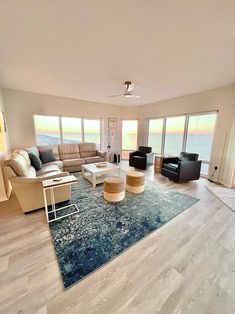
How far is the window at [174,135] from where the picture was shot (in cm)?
473

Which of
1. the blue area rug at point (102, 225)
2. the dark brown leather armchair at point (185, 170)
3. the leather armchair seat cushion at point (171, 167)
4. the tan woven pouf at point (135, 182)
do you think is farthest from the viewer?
the leather armchair seat cushion at point (171, 167)

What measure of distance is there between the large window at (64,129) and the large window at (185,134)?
2.60 meters

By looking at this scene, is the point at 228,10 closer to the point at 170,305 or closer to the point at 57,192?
the point at 170,305

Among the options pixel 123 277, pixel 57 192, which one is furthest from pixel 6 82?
pixel 123 277

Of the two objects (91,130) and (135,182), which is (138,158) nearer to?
(135,182)

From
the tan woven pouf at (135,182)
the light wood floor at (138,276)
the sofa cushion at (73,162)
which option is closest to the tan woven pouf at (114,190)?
the tan woven pouf at (135,182)

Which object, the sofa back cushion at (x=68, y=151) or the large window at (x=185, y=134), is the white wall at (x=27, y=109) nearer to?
the sofa back cushion at (x=68, y=151)

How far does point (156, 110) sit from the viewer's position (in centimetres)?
537

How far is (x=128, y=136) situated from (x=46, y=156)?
395cm

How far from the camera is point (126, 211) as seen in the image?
2334 millimetres

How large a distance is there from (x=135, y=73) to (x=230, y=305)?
339 centimetres

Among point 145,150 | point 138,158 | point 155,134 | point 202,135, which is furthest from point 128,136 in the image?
point 202,135

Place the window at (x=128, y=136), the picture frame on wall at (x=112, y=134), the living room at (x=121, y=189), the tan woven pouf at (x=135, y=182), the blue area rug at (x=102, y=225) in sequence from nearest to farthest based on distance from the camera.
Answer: the living room at (x=121, y=189), the blue area rug at (x=102, y=225), the tan woven pouf at (x=135, y=182), the picture frame on wall at (x=112, y=134), the window at (x=128, y=136)

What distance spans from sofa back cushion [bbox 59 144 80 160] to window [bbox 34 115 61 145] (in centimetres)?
54
